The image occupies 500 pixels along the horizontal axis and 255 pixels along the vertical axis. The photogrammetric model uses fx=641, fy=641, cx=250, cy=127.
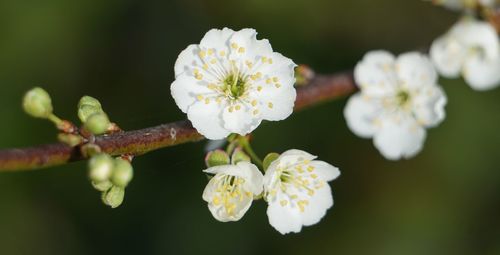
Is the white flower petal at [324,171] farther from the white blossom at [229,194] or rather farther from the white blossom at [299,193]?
the white blossom at [229,194]

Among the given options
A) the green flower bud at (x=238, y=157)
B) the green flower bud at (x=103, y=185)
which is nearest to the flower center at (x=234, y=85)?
the green flower bud at (x=238, y=157)

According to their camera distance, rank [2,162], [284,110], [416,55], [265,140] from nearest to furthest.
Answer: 1. [2,162]
2. [284,110]
3. [416,55]
4. [265,140]

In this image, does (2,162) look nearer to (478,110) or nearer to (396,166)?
(396,166)

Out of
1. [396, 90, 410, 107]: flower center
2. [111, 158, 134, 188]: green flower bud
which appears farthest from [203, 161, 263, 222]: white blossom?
[396, 90, 410, 107]: flower center

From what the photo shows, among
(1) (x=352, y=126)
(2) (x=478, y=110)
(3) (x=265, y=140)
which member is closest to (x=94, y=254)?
(3) (x=265, y=140)

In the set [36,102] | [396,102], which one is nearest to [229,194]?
[36,102]

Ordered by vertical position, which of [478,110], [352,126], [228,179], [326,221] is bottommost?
[326,221]

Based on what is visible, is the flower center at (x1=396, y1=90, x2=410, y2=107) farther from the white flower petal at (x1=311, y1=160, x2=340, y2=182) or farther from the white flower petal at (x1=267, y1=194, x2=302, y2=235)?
the white flower petal at (x1=267, y1=194, x2=302, y2=235)
